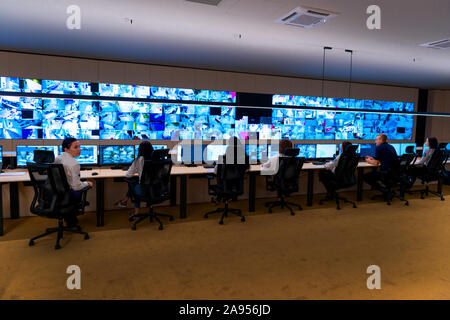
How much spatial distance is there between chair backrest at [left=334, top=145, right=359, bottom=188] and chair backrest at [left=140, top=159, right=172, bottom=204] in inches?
118

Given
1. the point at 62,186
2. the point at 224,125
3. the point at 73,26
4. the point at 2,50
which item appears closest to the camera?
the point at 62,186

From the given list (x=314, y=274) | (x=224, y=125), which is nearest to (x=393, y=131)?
(x=224, y=125)

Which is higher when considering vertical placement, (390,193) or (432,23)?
(432,23)

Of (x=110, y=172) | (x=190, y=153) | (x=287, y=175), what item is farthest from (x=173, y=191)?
(x=287, y=175)

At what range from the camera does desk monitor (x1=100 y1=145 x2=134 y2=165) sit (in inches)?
185

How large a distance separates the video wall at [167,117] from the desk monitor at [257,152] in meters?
0.23

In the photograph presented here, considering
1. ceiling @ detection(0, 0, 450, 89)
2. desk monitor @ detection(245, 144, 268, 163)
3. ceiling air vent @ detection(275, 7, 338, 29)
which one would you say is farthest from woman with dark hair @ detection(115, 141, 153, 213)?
ceiling air vent @ detection(275, 7, 338, 29)

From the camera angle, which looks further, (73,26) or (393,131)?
(393,131)

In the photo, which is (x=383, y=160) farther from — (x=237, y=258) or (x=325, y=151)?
(x=237, y=258)

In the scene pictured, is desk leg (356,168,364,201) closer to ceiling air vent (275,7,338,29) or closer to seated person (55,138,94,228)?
ceiling air vent (275,7,338,29)

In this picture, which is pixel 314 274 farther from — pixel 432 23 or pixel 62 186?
pixel 432 23

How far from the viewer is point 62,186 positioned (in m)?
3.49

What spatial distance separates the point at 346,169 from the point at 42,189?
464cm
